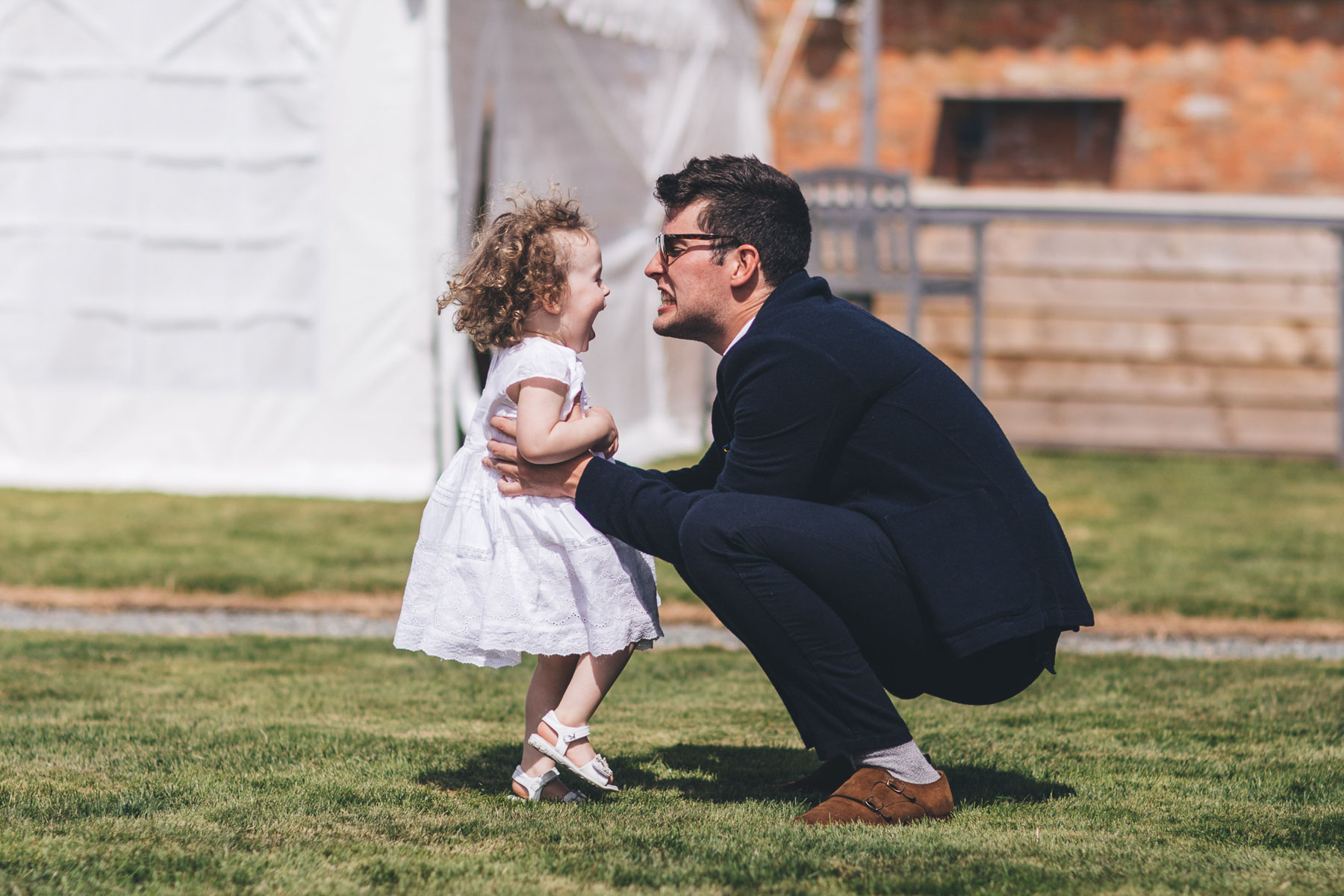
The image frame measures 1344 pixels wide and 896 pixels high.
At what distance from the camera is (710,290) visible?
2824 mm

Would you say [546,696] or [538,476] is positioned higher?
[538,476]

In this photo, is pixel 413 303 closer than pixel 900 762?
No

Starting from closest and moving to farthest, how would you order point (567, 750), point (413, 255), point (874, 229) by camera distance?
point (567, 750) < point (413, 255) < point (874, 229)

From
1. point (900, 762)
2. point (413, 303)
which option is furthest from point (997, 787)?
point (413, 303)

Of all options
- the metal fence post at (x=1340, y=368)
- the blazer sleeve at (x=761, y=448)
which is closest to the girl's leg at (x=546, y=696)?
the blazer sleeve at (x=761, y=448)

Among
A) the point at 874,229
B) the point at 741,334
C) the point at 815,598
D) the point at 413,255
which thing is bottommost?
the point at 815,598

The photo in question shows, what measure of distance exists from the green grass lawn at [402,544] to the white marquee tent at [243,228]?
1.20ft

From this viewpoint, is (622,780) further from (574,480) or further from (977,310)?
(977,310)

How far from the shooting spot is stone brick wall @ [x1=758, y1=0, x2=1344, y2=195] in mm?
14891

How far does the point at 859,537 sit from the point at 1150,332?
7.95 meters

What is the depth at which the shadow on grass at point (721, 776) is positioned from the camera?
2.94 metres

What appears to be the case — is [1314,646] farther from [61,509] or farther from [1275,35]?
[1275,35]

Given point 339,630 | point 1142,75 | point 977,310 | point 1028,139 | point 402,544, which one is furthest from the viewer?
point 1028,139

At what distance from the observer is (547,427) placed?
277 cm
